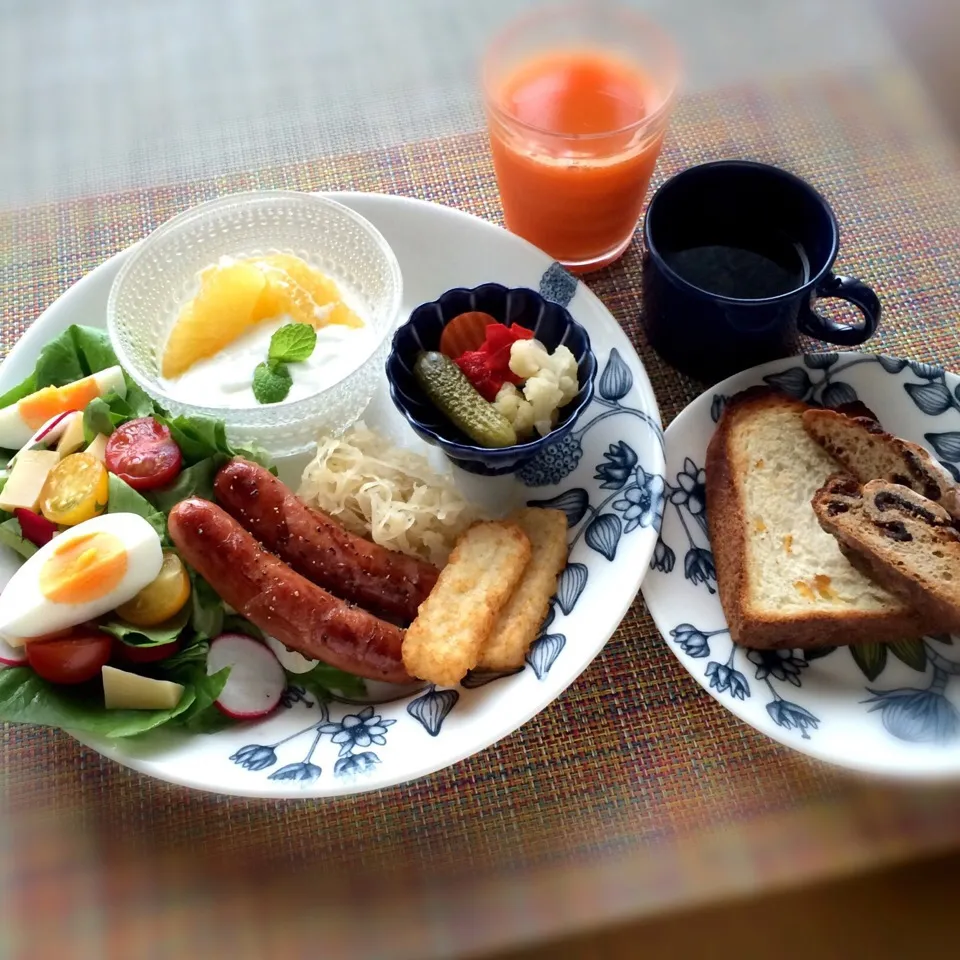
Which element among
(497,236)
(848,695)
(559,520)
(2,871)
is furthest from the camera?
(497,236)

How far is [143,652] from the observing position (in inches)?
45.2

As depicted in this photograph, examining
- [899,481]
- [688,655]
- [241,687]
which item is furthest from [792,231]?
[241,687]

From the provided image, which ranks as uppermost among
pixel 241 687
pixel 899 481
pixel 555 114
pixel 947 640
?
pixel 555 114

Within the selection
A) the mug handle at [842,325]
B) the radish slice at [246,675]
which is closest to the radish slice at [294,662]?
the radish slice at [246,675]

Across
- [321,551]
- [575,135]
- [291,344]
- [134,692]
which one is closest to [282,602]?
[321,551]

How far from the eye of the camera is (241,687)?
119 cm

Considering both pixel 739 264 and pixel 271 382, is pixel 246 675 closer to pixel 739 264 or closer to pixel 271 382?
pixel 271 382

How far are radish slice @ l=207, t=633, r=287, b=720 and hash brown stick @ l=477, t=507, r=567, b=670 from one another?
0.96ft

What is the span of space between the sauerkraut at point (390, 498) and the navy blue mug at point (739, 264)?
1.48ft

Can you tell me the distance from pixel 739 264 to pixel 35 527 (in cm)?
110

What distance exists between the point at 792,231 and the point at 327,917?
1.17m

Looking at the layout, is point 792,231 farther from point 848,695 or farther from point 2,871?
point 2,871

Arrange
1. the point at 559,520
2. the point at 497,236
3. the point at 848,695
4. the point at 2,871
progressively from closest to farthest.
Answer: the point at 2,871 < the point at 848,695 < the point at 559,520 < the point at 497,236

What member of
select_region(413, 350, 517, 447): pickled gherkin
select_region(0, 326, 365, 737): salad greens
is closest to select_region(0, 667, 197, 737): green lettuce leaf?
select_region(0, 326, 365, 737): salad greens
